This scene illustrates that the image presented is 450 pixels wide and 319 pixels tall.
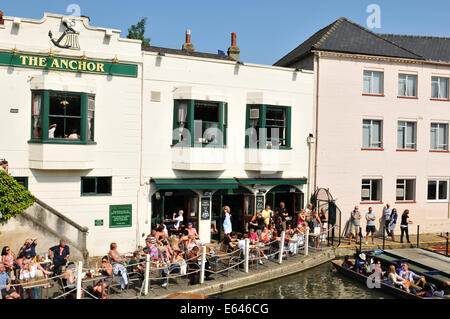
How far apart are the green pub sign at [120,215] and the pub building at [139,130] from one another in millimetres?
41

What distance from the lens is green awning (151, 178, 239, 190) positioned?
18.5m

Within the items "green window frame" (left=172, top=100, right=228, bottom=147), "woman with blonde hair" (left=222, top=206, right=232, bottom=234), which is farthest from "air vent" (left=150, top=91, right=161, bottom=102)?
"woman with blonde hair" (left=222, top=206, right=232, bottom=234)

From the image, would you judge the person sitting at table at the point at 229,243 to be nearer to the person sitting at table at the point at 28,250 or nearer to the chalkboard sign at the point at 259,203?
the chalkboard sign at the point at 259,203

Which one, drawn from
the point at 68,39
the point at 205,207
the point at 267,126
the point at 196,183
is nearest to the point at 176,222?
the point at 205,207

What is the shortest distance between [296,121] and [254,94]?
278 cm

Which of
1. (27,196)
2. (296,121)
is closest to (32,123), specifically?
(27,196)

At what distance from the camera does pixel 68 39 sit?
16984 millimetres

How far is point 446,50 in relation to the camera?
86.9ft

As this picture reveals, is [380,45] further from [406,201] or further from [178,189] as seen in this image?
[178,189]

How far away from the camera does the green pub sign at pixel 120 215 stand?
17719mm

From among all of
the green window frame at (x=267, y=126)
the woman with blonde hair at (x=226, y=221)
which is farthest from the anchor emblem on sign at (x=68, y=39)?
the woman with blonde hair at (x=226, y=221)

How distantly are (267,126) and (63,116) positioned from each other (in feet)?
30.2

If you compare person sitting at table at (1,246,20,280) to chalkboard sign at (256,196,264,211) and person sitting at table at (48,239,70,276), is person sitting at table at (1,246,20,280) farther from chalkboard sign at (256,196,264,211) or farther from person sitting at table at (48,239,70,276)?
chalkboard sign at (256,196,264,211)

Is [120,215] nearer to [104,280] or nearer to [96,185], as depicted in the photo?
[96,185]
